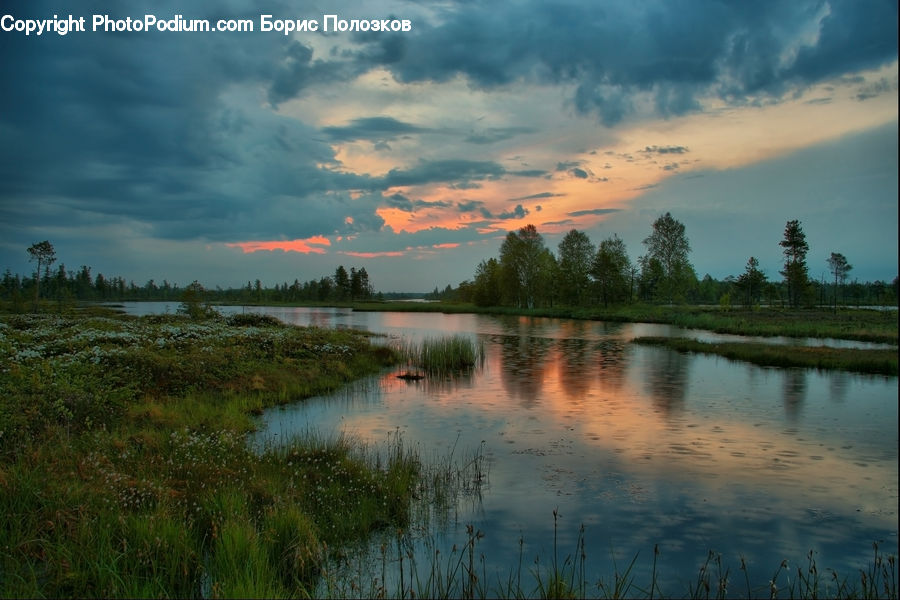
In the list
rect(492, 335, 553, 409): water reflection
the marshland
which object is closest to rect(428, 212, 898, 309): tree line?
rect(492, 335, 553, 409): water reflection

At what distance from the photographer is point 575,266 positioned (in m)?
88.1

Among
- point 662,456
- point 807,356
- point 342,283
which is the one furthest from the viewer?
point 342,283

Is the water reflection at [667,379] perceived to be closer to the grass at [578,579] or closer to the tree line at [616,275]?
the grass at [578,579]

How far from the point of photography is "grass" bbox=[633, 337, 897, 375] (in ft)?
83.9

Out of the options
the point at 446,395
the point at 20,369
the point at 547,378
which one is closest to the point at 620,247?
the point at 547,378

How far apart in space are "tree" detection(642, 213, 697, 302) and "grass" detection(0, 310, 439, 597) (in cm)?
7636

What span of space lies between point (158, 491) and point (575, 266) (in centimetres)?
8449

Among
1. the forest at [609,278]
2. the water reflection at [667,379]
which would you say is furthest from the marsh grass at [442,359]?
the forest at [609,278]

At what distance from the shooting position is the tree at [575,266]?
8594 cm

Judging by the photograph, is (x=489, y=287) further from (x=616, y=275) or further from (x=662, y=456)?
(x=662, y=456)

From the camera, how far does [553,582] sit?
6109mm

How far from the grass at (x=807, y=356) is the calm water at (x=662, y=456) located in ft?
5.41

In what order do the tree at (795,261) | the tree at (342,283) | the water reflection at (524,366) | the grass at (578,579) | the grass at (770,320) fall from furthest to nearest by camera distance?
the tree at (342,283) → the tree at (795,261) → the grass at (770,320) → the water reflection at (524,366) → the grass at (578,579)

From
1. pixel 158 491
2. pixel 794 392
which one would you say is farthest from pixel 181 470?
pixel 794 392
